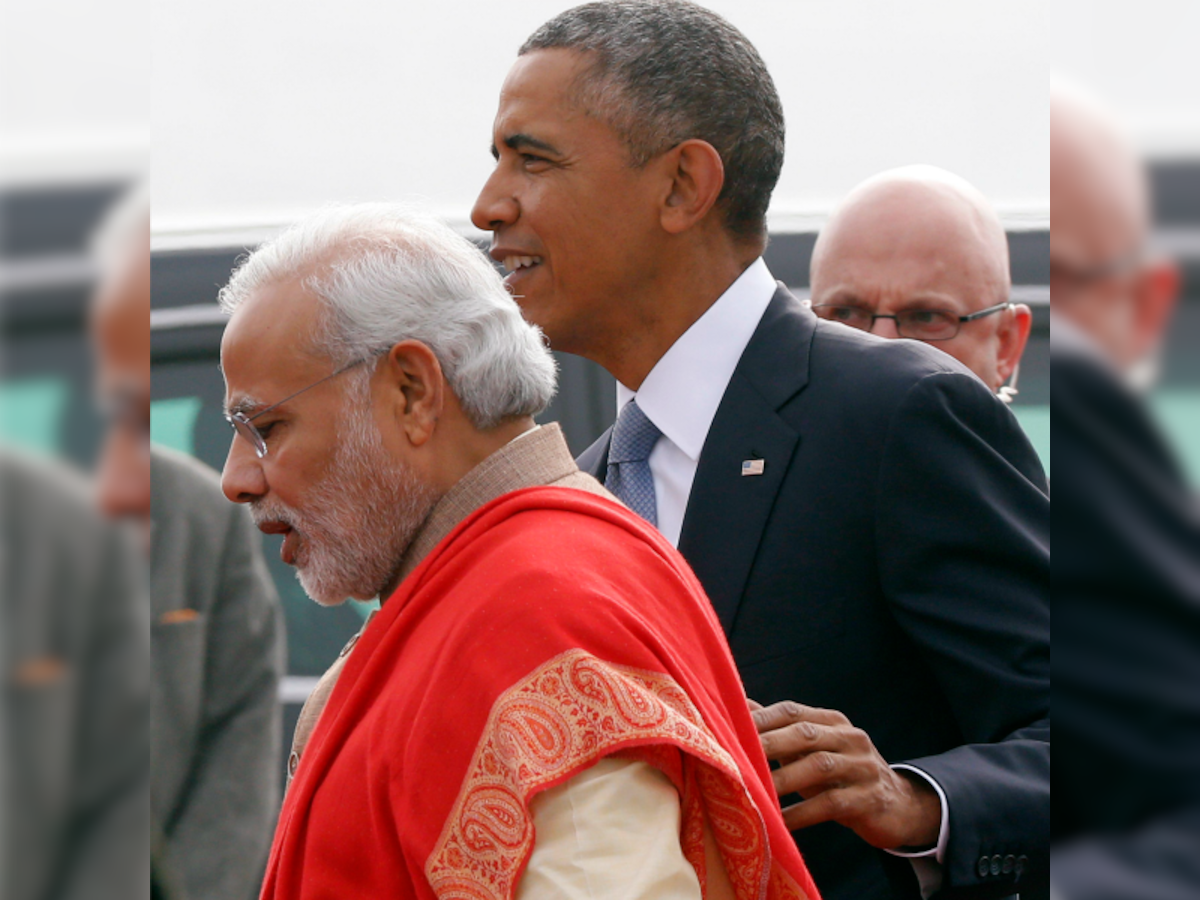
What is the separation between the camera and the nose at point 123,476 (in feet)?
1.28

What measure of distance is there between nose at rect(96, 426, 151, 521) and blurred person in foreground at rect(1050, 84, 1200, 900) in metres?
0.28

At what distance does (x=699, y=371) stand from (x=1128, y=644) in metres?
1.74

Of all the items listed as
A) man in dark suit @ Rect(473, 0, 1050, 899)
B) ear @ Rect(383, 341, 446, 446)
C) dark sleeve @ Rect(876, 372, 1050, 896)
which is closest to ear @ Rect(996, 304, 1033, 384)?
man in dark suit @ Rect(473, 0, 1050, 899)

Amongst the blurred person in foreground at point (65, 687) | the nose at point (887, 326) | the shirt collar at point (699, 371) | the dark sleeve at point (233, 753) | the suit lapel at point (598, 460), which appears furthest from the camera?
the nose at point (887, 326)

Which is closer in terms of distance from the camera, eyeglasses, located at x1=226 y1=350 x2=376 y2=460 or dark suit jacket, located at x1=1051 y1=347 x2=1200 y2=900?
dark suit jacket, located at x1=1051 y1=347 x2=1200 y2=900

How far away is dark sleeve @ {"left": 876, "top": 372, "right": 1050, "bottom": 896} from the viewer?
183 cm

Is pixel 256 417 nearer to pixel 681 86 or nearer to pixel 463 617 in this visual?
pixel 463 617

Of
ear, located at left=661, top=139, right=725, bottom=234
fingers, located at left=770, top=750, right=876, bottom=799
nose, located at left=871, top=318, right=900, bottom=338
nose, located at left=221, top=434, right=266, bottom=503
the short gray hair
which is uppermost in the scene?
the short gray hair

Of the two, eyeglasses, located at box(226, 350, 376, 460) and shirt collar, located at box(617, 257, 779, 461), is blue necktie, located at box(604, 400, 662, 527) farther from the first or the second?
eyeglasses, located at box(226, 350, 376, 460)

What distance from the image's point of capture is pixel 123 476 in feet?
1.32

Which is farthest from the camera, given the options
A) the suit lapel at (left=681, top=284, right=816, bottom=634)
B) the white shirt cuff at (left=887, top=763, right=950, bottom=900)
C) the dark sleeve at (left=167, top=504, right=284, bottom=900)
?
the suit lapel at (left=681, top=284, right=816, bottom=634)

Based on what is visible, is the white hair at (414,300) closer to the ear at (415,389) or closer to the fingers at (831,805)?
the ear at (415,389)

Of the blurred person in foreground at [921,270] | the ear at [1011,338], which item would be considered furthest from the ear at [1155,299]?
the ear at [1011,338]

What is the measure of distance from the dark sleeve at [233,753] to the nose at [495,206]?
1.90 ft
